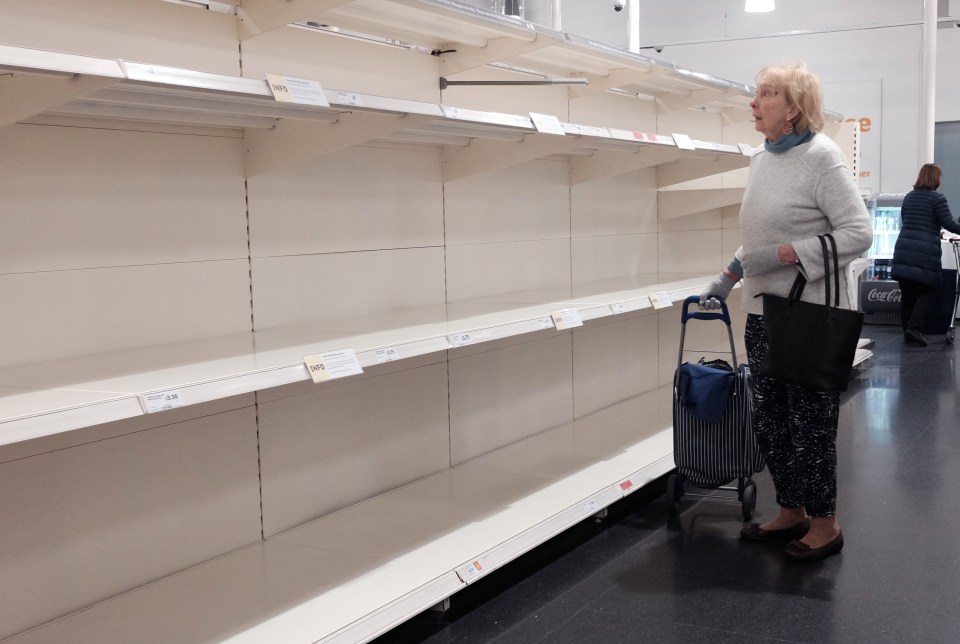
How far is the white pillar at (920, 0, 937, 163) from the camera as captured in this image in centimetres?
816

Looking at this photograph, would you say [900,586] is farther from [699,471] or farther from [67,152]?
[67,152]

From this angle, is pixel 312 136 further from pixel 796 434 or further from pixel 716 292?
pixel 796 434

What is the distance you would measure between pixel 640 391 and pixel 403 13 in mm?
2919

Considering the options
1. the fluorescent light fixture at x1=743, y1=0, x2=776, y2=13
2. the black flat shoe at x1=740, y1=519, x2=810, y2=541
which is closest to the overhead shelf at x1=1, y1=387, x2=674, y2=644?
the black flat shoe at x1=740, y1=519, x2=810, y2=541

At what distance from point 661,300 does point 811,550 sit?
46.8 inches

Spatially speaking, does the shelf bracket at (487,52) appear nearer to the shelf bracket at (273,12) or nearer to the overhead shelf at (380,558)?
the shelf bracket at (273,12)

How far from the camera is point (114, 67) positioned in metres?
1.78

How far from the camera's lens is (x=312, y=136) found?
9.04 feet

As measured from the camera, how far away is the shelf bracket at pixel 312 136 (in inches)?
104

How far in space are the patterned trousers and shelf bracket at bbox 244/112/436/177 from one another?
1.52m

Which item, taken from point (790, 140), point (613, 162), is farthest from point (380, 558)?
point (613, 162)

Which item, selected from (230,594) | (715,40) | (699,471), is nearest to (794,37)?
(715,40)

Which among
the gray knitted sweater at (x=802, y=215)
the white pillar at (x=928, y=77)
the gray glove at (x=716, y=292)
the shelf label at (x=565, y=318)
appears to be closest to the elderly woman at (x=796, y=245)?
the gray knitted sweater at (x=802, y=215)

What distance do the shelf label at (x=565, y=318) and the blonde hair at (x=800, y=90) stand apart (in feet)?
3.18
